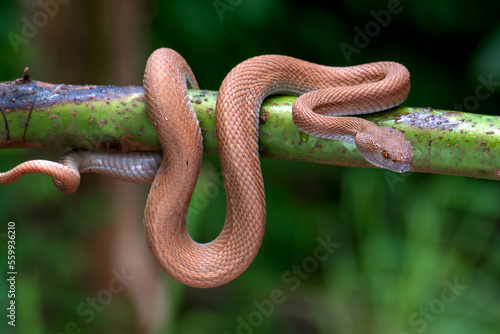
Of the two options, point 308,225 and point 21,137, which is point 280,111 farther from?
point 308,225

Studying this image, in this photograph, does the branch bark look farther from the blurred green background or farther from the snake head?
the blurred green background

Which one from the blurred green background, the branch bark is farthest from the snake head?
the blurred green background

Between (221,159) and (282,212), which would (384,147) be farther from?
(282,212)

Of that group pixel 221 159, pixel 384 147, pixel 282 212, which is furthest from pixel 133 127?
pixel 282 212

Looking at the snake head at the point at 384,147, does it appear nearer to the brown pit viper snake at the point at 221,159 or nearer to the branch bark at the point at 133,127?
the brown pit viper snake at the point at 221,159

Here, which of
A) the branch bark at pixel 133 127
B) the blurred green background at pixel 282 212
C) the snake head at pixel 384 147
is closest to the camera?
the branch bark at pixel 133 127

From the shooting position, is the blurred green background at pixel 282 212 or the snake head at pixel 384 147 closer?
the snake head at pixel 384 147

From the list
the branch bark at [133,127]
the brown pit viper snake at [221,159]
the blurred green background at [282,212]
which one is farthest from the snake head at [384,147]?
the blurred green background at [282,212]

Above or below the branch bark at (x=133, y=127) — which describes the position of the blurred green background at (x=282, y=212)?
below

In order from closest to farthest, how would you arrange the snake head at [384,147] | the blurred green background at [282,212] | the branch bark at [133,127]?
the branch bark at [133,127] < the snake head at [384,147] < the blurred green background at [282,212]
